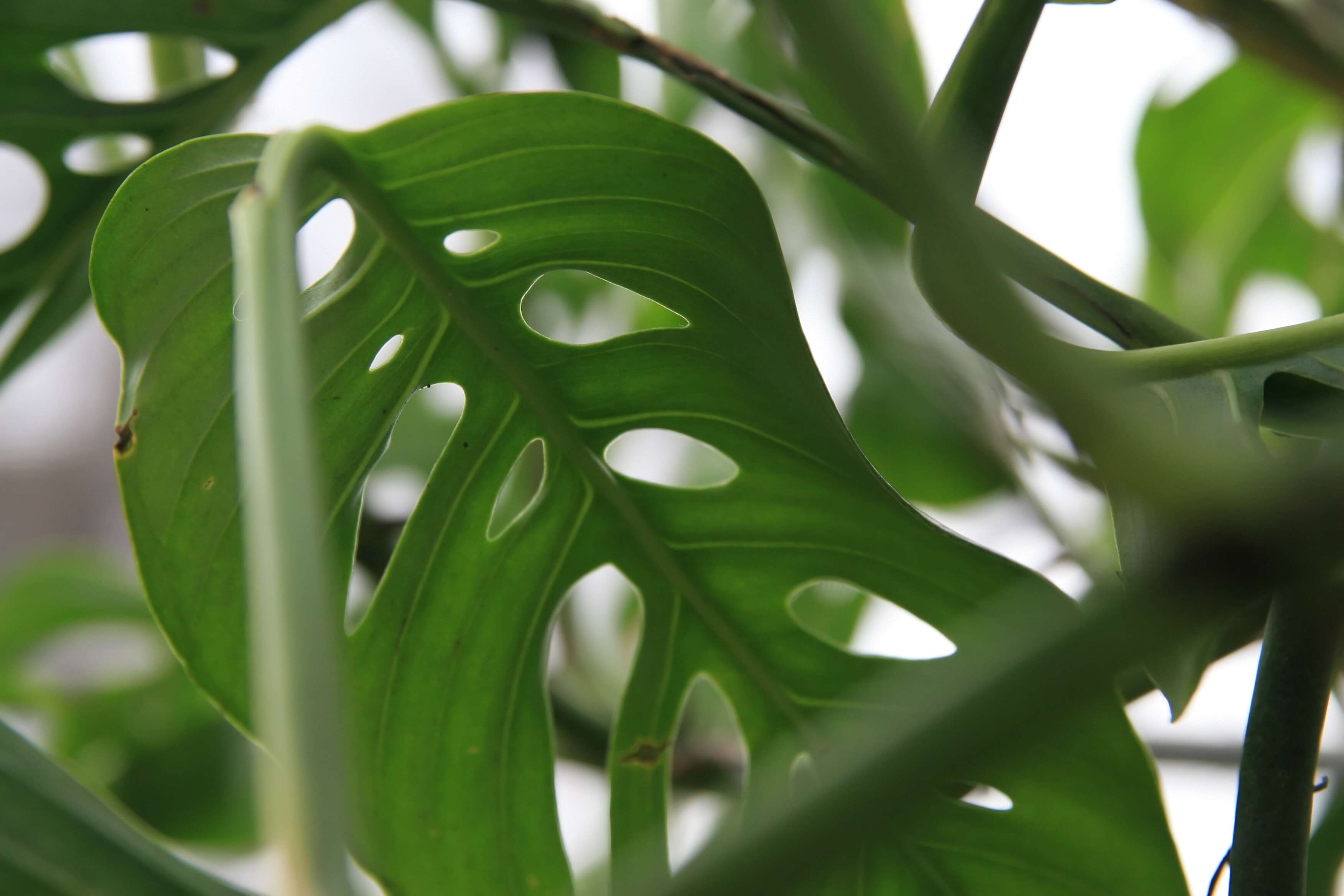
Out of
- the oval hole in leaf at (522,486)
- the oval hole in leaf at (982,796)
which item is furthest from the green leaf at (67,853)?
the oval hole in leaf at (522,486)

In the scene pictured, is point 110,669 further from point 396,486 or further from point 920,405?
point 920,405

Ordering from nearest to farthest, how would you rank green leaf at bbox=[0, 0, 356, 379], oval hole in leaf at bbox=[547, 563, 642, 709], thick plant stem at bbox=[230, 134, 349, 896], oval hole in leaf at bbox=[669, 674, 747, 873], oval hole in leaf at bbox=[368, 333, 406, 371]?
thick plant stem at bbox=[230, 134, 349, 896] < oval hole in leaf at bbox=[368, 333, 406, 371] < green leaf at bbox=[0, 0, 356, 379] < oval hole in leaf at bbox=[669, 674, 747, 873] < oval hole in leaf at bbox=[547, 563, 642, 709]

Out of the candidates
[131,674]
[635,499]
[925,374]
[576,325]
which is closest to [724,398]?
[635,499]

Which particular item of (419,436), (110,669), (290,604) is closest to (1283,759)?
(290,604)

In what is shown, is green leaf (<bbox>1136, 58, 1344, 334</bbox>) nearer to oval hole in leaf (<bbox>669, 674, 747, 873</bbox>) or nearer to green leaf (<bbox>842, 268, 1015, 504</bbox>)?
green leaf (<bbox>842, 268, 1015, 504</bbox>)

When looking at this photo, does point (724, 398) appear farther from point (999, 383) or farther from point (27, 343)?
point (27, 343)

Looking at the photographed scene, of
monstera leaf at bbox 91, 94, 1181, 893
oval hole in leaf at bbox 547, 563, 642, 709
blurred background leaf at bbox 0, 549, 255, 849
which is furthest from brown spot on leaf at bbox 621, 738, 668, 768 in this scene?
blurred background leaf at bbox 0, 549, 255, 849

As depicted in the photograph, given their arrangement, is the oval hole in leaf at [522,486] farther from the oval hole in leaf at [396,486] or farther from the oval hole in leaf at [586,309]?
the oval hole in leaf at [586,309]
